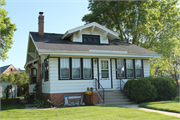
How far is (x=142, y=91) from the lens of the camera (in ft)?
39.5

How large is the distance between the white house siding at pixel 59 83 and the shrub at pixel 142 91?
3.42m

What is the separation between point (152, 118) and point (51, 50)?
7.15m

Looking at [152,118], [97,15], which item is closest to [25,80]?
[97,15]

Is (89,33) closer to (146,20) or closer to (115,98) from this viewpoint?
(115,98)

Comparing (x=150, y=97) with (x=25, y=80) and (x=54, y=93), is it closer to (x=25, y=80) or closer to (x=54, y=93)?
(x=54, y=93)

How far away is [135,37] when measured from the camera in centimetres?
2362

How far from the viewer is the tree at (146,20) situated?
2080 cm

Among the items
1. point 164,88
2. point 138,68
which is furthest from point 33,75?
point 164,88

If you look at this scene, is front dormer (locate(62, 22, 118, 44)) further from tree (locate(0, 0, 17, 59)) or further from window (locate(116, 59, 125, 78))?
tree (locate(0, 0, 17, 59))

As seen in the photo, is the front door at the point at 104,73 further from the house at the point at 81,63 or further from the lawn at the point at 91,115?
the lawn at the point at 91,115

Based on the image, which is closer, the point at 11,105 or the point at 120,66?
the point at 11,105

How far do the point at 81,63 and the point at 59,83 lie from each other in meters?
2.08

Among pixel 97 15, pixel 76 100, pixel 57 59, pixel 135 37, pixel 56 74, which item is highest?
pixel 97 15

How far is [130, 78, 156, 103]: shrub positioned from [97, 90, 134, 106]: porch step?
62 cm
